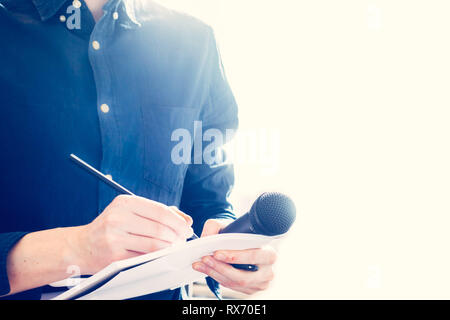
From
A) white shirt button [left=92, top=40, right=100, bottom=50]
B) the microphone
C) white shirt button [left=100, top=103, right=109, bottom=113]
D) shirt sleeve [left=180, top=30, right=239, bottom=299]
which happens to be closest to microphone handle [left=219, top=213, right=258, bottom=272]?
the microphone

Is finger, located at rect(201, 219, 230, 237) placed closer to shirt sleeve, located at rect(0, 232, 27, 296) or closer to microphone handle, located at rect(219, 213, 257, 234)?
microphone handle, located at rect(219, 213, 257, 234)

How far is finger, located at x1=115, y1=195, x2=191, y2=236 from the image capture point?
0.42m

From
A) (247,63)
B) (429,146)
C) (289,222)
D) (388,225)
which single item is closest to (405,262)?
(388,225)

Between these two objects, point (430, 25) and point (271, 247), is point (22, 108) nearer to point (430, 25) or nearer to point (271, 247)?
point (271, 247)

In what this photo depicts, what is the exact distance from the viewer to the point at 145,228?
0.43 m

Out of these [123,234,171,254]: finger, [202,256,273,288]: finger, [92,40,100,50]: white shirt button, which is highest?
[92,40,100,50]: white shirt button

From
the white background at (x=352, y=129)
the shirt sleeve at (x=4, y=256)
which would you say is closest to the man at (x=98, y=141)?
the shirt sleeve at (x=4, y=256)

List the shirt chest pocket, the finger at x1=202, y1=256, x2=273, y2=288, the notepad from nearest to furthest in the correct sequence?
the notepad < the finger at x1=202, y1=256, x2=273, y2=288 < the shirt chest pocket

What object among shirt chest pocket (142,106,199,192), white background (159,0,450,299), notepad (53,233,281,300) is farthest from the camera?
white background (159,0,450,299)

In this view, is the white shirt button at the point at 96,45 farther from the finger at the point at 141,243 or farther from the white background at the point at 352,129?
the white background at the point at 352,129

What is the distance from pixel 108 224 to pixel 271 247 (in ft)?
0.86

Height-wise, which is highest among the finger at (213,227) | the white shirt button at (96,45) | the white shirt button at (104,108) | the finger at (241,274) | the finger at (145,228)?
the white shirt button at (96,45)

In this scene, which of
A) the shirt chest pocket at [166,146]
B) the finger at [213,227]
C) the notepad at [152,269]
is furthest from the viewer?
the shirt chest pocket at [166,146]

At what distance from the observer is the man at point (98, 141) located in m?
0.45
